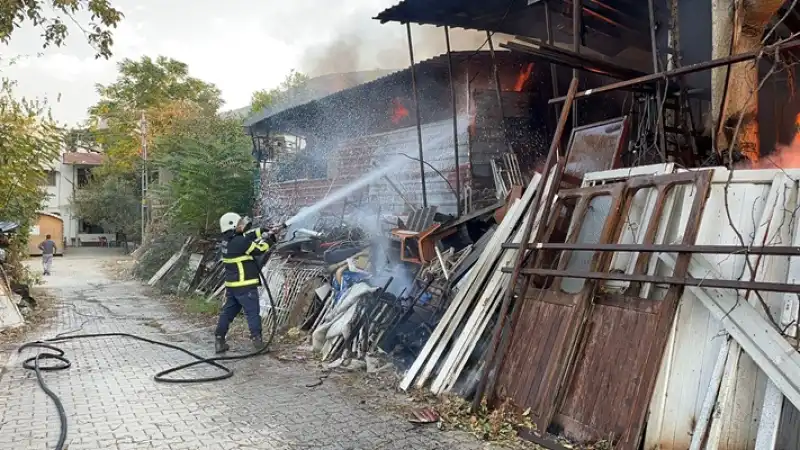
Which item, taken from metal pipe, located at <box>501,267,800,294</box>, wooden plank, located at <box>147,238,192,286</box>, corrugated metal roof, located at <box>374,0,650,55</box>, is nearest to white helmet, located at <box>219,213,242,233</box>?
corrugated metal roof, located at <box>374,0,650,55</box>

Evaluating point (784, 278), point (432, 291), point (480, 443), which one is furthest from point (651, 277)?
point (432, 291)

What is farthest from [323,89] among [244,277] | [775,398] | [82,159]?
[82,159]

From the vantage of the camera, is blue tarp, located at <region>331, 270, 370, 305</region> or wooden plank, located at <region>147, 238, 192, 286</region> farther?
wooden plank, located at <region>147, 238, 192, 286</region>

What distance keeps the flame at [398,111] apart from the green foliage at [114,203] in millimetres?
25650

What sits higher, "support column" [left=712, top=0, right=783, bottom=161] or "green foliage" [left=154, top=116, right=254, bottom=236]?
"support column" [left=712, top=0, right=783, bottom=161]

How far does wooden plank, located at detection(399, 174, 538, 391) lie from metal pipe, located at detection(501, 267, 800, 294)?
36.0 inches

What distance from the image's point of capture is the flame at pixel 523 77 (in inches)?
428

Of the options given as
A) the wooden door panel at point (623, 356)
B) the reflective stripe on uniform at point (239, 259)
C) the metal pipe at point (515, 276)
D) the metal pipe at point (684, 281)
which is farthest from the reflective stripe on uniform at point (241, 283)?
the wooden door panel at point (623, 356)

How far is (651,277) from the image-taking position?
13.2ft

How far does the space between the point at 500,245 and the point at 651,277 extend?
1922 mm

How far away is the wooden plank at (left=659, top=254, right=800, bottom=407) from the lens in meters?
3.28

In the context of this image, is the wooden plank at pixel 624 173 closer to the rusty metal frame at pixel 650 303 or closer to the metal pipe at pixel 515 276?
the rusty metal frame at pixel 650 303

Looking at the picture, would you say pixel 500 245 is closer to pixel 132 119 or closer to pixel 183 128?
pixel 183 128

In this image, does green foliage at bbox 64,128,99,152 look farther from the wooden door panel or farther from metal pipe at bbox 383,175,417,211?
the wooden door panel
